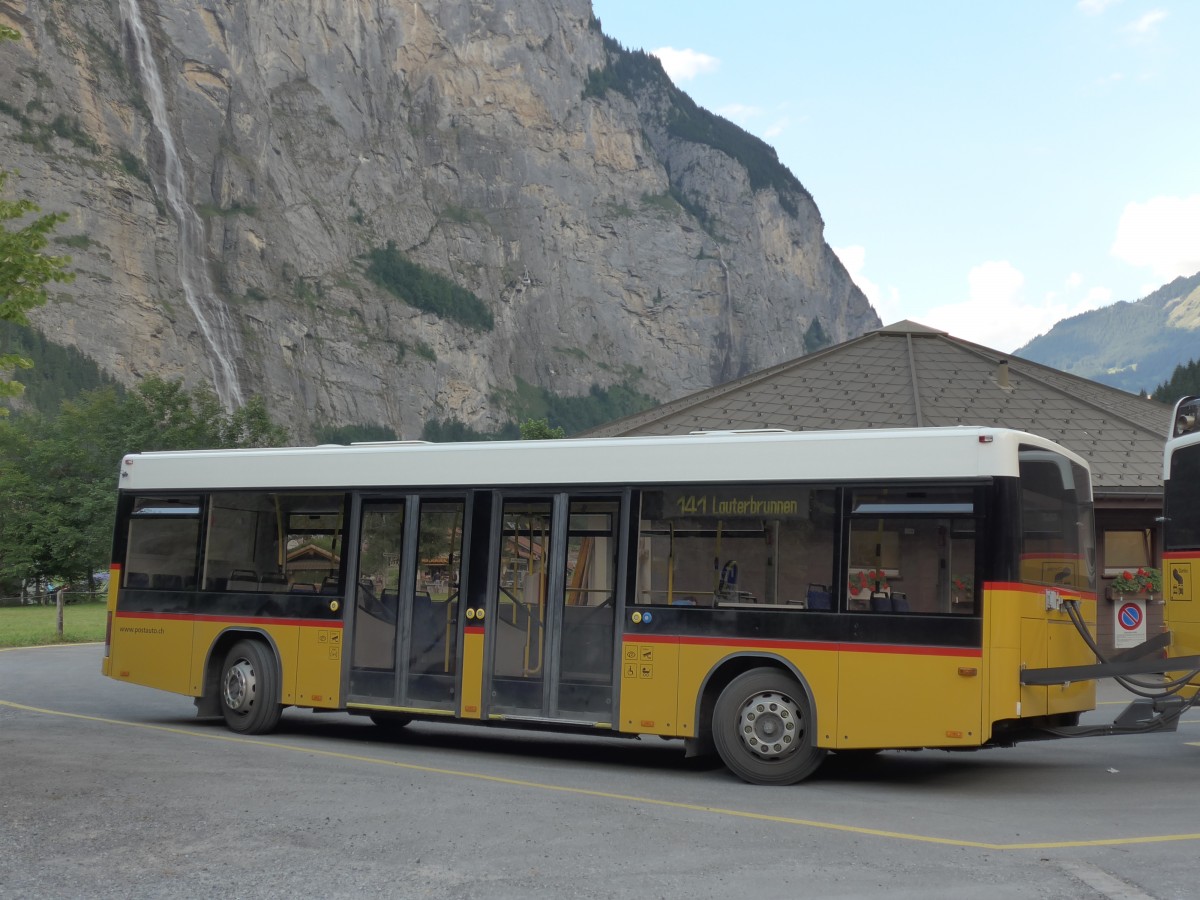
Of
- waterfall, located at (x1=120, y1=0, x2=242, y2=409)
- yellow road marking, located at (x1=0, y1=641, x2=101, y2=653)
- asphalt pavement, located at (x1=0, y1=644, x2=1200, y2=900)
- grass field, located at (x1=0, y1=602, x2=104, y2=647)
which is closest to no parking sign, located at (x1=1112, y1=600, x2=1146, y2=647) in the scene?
asphalt pavement, located at (x1=0, y1=644, x2=1200, y2=900)

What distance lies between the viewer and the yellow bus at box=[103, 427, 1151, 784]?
10.1 m

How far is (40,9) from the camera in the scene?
139 meters

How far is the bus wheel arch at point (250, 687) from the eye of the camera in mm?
13539

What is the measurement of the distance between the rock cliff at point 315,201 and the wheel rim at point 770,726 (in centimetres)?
11805

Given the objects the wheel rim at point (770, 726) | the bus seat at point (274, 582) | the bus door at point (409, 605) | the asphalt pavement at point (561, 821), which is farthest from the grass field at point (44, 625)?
the wheel rim at point (770, 726)

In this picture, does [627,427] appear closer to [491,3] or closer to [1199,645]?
[1199,645]

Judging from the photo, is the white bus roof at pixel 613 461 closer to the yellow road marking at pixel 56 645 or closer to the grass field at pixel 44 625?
the yellow road marking at pixel 56 645

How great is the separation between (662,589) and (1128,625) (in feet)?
47.7

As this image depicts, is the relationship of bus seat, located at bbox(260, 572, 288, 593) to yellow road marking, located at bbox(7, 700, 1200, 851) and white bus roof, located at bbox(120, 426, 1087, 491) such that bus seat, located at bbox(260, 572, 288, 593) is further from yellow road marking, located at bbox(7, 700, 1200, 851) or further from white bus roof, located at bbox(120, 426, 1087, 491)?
yellow road marking, located at bbox(7, 700, 1200, 851)

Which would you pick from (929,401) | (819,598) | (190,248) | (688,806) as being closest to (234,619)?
(688,806)

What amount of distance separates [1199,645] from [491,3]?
197487 mm

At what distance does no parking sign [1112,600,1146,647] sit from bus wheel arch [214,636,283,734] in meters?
14.9

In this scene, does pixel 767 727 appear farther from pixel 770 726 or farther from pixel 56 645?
pixel 56 645

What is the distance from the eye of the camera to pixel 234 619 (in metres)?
13.9
